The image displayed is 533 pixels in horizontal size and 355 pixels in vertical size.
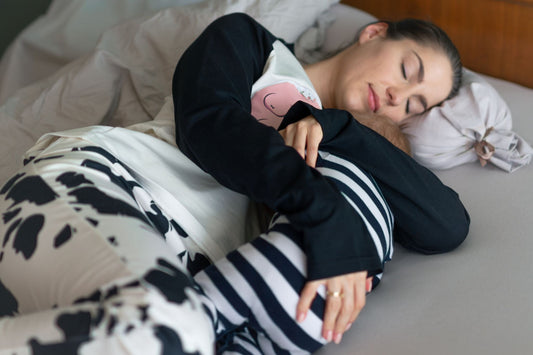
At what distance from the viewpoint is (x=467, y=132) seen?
1.27 metres

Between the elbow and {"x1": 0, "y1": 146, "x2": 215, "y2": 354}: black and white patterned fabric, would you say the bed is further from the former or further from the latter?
{"x1": 0, "y1": 146, "x2": 215, "y2": 354}: black and white patterned fabric

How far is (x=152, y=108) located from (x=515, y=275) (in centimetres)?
88

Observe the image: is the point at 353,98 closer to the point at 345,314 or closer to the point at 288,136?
the point at 288,136

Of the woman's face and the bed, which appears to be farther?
the woman's face

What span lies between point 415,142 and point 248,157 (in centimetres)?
57

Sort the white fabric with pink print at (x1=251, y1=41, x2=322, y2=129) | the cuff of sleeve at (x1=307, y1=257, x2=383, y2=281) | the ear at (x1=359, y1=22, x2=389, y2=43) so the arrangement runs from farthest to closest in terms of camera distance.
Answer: the ear at (x1=359, y1=22, x2=389, y2=43), the white fabric with pink print at (x1=251, y1=41, x2=322, y2=129), the cuff of sleeve at (x1=307, y1=257, x2=383, y2=281)

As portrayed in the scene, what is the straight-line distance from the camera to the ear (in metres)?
1.38

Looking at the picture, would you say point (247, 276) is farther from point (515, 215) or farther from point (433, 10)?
point (433, 10)

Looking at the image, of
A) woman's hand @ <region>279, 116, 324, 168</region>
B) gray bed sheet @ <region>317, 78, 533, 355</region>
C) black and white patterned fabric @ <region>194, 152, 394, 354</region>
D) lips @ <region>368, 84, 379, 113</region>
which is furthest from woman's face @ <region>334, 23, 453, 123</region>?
black and white patterned fabric @ <region>194, 152, 394, 354</region>

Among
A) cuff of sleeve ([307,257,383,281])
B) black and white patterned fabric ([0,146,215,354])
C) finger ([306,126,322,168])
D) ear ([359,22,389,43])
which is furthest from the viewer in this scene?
ear ([359,22,389,43])

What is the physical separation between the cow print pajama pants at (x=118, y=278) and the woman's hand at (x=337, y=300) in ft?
0.05

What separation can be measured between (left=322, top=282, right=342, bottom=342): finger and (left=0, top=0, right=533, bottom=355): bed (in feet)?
0.20

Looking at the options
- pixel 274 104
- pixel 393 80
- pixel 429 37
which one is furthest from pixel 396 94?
pixel 274 104

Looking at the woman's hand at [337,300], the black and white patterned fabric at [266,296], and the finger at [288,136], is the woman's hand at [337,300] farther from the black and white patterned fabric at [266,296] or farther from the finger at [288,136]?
the finger at [288,136]
